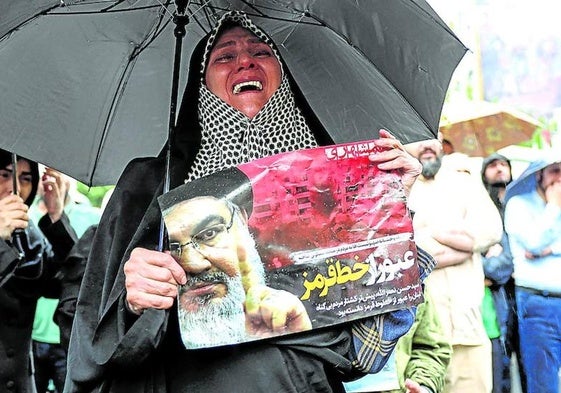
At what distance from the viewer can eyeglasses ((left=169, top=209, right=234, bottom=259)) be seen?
2693 mm

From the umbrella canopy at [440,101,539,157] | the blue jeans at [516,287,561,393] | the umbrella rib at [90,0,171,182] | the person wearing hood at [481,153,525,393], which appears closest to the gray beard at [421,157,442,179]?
the person wearing hood at [481,153,525,393]

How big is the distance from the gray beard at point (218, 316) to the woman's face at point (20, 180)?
2928 mm

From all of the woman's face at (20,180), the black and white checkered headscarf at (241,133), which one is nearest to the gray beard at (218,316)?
the black and white checkered headscarf at (241,133)

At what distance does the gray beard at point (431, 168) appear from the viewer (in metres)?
6.74

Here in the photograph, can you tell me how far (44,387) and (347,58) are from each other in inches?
159

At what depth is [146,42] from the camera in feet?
11.8

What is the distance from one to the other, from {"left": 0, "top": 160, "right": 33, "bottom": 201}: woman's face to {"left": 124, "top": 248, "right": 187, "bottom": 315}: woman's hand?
9.37 feet

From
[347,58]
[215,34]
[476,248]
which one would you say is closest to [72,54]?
[215,34]

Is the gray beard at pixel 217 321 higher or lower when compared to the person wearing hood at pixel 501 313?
higher

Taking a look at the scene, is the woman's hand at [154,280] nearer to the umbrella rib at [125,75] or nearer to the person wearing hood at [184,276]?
the person wearing hood at [184,276]

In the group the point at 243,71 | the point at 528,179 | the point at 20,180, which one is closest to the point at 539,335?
the point at 528,179

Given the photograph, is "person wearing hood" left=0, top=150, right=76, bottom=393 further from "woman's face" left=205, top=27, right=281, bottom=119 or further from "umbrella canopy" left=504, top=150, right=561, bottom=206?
"umbrella canopy" left=504, top=150, right=561, bottom=206

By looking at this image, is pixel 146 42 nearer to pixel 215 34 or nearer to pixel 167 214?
pixel 215 34

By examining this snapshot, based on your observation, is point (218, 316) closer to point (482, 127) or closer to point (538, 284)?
point (538, 284)
